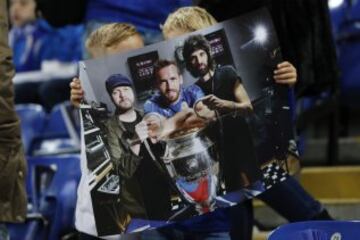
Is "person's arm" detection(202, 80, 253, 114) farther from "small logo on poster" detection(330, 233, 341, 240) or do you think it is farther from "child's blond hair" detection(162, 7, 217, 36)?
"small logo on poster" detection(330, 233, 341, 240)

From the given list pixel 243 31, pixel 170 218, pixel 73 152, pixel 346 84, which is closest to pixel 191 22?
pixel 243 31

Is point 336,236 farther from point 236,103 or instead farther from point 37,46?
point 37,46

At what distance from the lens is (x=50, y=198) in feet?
11.6

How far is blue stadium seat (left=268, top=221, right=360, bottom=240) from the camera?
7.77ft

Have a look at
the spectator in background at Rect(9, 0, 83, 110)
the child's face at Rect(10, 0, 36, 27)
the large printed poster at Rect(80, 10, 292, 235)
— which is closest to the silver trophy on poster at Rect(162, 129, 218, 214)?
the large printed poster at Rect(80, 10, 292, 235)

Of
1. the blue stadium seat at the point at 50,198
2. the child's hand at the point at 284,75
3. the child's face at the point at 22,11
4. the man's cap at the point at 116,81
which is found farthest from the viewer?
the child's face at the point at 22,11

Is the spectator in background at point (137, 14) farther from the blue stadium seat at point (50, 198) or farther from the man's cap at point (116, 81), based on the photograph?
the blue stadium seat at point (50, 198)

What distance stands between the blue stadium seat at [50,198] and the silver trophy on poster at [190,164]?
1.02m

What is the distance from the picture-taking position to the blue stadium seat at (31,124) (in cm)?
417

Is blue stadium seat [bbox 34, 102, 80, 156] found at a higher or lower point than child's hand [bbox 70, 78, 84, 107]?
lower

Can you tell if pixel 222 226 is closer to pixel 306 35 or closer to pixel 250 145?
pixel 250 145

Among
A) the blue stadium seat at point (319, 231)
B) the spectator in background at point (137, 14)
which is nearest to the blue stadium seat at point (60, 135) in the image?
the spectator in background at point (137, 14)

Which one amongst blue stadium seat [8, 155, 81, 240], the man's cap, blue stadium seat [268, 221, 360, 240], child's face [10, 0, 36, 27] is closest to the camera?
blue stadium seat [268, 221, 360, 240]

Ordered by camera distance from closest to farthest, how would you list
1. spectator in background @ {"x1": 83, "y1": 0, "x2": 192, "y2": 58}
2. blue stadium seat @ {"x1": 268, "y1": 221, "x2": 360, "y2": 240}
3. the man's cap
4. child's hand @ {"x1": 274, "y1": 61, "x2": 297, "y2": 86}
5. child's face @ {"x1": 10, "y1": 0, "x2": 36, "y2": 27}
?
blue stadium seat @ {"x1": 268, "y1": 221, "x2": 360, "y2": 240} → the man's cap → child's hand @ {"x1": 274, "y1": 61, "x2": 297, "y2": 86} → spectator in background @ {"x1": 83, "y1": 0, "x2": 192, "y2": 58} → child's face @ {"x1": 10, "y1": 0, "x2": 36, "y2": 27}
